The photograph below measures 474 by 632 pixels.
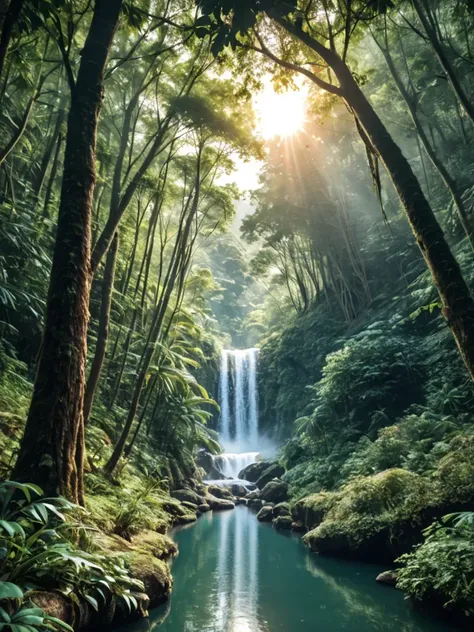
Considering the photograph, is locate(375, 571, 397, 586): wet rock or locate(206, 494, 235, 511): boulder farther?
locate(206, 494, 235, 511): boulder

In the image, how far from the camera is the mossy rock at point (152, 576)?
417cm

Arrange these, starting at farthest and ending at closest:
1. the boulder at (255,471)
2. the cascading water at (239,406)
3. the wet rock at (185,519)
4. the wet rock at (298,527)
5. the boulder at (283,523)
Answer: the cascading water at (239,406)
the boulder at (255,471)
the boulder at (283,523)
the wet rock at (185,519)
the wet rock at (298,527)

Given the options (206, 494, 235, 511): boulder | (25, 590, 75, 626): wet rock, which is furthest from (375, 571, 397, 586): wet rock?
(206, 494, 235, 511): boulder

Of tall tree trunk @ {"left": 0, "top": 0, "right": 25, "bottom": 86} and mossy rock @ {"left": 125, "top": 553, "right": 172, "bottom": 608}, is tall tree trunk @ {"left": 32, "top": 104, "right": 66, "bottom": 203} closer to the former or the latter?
tall tree trunk @ {"left": 0, "top": 0, "right": 25, "bottom": 86}

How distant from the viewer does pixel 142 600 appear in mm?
3881

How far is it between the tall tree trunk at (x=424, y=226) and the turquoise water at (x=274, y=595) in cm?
348

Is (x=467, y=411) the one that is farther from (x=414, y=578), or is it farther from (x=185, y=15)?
(x=185, y=15)

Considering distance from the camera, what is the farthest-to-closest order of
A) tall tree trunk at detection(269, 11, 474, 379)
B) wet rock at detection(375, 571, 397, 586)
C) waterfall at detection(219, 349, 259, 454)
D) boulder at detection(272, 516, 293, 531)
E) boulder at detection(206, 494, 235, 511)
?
waterfall at detection(219, 349, 259, 454) < boulder at detection(206, 494, 235, 511) < boulder at detection(272, 516, 293, 531) < wet rock at detection(375, 571, 397, 586) < tall tree trunk at detection(269, 11, 474, 379)

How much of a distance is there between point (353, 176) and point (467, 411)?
18925 mm

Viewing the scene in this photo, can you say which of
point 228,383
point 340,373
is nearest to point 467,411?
point 340,373

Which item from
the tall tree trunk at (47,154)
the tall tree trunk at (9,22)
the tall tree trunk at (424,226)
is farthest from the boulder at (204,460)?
the tall tree trunk at (9,22)

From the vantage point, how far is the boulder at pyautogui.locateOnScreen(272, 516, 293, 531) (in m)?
9.63

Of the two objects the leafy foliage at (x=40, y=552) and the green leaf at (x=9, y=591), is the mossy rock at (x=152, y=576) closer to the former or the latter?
the leafy foliage at (x=40, y=552)

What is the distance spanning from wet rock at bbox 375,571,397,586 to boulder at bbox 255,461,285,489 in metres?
8.88
